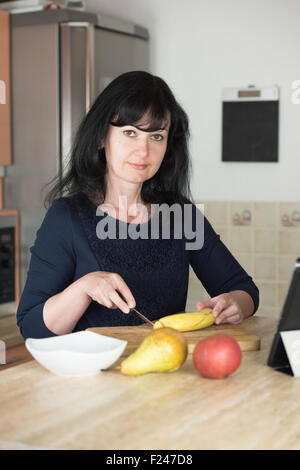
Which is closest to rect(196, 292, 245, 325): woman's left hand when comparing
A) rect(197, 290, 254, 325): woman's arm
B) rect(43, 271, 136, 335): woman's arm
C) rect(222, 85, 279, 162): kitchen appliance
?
rect(197, 290, 254, 325): woman's arm

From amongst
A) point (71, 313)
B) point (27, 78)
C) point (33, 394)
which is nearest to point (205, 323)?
point (71, 313)

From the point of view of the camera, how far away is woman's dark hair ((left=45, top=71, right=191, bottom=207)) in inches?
69.6

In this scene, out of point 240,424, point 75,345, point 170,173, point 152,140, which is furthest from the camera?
point 170,173

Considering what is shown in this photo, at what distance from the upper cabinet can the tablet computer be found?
205 cm

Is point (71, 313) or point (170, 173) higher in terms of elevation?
Answer: point (170, 173)

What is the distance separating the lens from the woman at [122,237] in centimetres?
170

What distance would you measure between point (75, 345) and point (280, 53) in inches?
87.2

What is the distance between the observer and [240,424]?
990mm

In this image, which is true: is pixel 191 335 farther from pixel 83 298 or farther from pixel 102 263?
pixel 102 263

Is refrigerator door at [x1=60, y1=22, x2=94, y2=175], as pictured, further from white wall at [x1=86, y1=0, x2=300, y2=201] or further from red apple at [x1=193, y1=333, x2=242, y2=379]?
red apple at [x1=193, y1=333, x2=242, y2=379]

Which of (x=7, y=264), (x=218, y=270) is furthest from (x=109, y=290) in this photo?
(x=7, y=264)

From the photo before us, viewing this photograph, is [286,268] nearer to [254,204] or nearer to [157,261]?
[254,204]

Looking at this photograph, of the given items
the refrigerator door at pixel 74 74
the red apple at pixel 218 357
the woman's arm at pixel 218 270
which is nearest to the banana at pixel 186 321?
the red apple at pixel 218 357

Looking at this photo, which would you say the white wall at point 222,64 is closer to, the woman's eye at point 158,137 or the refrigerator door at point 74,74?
the refrigerator door at point 74,74
